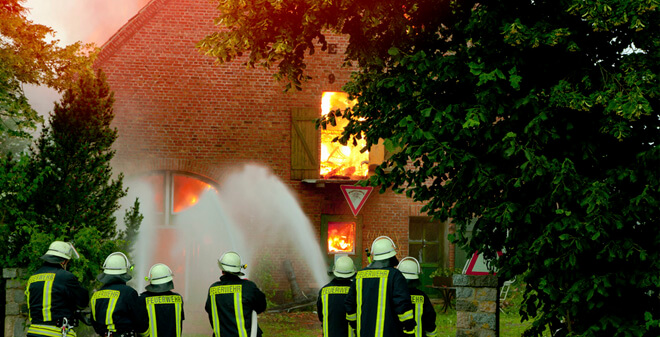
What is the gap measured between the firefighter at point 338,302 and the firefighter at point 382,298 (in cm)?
80

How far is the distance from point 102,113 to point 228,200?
241 inches

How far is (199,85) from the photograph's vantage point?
59.5ft

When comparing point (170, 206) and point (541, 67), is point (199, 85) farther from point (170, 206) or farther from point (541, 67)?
point (541, 67)

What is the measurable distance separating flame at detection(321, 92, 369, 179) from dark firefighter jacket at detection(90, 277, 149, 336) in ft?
36.3

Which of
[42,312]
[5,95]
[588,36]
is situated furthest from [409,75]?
[5,95]

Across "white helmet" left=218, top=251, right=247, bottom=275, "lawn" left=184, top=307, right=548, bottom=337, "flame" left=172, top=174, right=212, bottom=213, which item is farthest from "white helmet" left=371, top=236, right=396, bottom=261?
"flame" left=172, top=174, right=212, bottom=213

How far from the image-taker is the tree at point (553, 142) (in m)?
7.45

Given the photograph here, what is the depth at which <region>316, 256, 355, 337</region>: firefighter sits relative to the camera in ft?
26.0

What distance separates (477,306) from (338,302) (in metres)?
1.93

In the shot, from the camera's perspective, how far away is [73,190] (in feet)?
38.7

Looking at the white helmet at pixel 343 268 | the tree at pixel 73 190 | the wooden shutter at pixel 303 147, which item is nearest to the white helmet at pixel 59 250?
the tree at pixel 73 190

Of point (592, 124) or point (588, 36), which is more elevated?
point (588, 36)

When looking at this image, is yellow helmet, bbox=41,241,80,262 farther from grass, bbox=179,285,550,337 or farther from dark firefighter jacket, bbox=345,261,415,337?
grass, bbox=179,285,550,337

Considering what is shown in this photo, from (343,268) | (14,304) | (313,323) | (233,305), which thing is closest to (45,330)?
(233,305)
